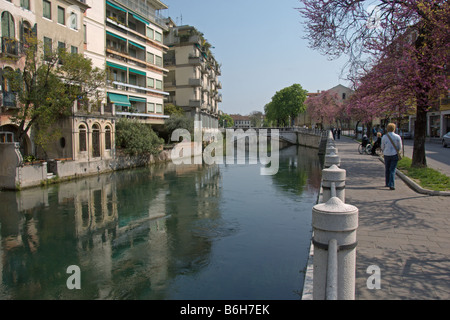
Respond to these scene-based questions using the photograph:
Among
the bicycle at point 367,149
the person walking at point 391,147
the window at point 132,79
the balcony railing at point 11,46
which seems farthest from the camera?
the window at point 132,79

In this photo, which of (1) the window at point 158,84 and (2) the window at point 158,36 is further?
(2) the window at point 158,36

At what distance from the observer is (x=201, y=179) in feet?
73.5

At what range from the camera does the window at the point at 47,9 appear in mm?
21516

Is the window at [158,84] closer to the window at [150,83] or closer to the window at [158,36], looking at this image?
the window at [150,83]

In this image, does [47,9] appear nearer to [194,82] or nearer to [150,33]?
[150,33]

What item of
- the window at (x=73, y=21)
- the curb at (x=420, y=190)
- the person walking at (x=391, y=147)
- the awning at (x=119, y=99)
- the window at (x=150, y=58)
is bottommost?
the curb at (x=420, y=190)

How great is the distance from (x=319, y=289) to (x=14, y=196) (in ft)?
55.4

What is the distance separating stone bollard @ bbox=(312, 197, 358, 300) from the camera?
3.02 metres

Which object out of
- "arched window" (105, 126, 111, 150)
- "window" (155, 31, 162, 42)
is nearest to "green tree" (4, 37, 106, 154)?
"arched window" (105, 126, 111, 150)

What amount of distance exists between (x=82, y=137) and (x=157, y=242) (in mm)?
15836

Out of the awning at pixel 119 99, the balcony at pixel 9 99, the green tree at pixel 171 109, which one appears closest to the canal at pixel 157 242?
the balcony at pixel 9 99

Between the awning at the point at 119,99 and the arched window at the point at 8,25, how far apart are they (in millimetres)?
12064

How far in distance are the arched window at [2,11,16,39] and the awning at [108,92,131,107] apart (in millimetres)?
12064
